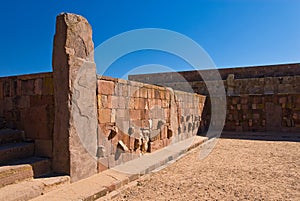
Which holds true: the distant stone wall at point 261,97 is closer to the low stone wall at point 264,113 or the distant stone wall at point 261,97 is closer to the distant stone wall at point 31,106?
the low stone wall at point 264,113

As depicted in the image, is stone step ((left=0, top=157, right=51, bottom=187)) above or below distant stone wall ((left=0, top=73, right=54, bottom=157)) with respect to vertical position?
below

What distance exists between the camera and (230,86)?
1396 centimetres

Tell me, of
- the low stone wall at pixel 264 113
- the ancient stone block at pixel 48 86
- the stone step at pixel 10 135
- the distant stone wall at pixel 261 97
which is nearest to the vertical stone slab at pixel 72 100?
the ancient stone block at pixel 48 86

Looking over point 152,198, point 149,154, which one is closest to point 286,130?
point 149,154

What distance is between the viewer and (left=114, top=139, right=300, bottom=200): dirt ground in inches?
130

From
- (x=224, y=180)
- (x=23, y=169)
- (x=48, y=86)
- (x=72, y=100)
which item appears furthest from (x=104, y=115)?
(x=224, y=180)

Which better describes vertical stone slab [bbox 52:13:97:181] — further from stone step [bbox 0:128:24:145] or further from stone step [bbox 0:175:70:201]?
stone step [bbox 0:128:24:145]

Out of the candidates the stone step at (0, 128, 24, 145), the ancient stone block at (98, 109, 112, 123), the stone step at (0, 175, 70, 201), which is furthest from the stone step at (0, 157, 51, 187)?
the ancient stone block at (98, 109, 112, 123)

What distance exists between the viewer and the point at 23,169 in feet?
10.0

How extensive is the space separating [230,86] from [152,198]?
1188 centimetres

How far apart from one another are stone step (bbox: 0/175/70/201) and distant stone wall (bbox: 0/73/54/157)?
0.51m

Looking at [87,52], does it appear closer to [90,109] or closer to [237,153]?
[90,109]

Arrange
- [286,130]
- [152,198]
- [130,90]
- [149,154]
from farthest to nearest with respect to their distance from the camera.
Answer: [286,130], [149,154], [130,90], [152,198]

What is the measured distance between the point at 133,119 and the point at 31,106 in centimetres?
223
